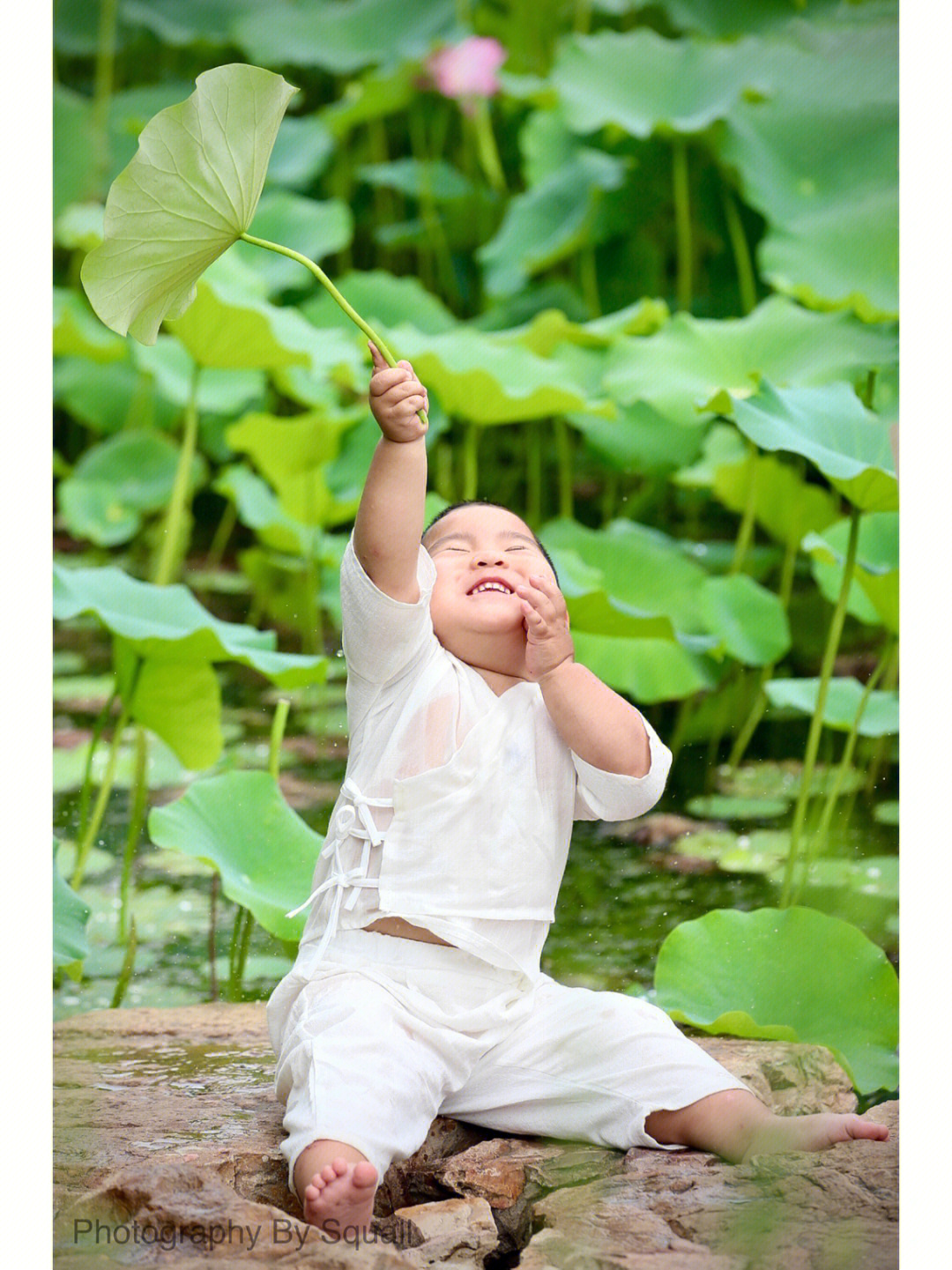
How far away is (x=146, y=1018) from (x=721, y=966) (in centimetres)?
39

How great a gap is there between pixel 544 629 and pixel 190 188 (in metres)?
0.28

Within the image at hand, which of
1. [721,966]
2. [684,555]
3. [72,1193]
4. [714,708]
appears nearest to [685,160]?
[684,555]

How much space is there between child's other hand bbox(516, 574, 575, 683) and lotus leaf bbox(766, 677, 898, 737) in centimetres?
73

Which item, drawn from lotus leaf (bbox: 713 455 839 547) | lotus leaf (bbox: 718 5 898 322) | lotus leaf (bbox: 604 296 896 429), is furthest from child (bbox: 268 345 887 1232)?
lotus leaf (bbox: 718 5 898 322)

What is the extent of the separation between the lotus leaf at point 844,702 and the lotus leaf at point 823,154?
21.4 inches

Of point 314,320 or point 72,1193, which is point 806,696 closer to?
point 72,1193

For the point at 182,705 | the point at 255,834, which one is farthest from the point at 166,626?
the point at 255,834

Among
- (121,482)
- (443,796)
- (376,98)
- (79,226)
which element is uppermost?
(376,98)

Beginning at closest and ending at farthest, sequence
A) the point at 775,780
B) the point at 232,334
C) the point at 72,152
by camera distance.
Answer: the point at 232,334
the point at 775,780
the point at 72,152

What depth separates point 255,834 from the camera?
1084 millimetres

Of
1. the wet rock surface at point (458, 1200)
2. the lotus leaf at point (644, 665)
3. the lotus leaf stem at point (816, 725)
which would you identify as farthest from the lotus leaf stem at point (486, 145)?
the wet rock surface at point (458, 1200)

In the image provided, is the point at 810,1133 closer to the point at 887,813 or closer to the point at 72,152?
the point at 887,813

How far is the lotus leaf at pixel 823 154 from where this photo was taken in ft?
5.97

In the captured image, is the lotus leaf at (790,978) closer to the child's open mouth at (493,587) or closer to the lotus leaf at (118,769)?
the child's open mouth at (493,587)
